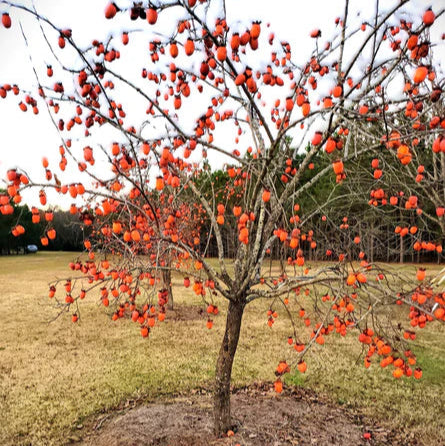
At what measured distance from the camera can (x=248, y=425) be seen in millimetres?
3883

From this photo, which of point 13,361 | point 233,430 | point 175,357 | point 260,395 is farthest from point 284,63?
point 13,361

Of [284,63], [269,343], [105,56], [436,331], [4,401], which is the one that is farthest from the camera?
[436,331]

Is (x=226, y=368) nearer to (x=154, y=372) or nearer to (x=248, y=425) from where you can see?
(x=248, y=425)

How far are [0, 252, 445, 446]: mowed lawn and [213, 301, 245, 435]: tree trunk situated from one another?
1.57 metres

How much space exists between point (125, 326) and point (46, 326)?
1952 millimetres

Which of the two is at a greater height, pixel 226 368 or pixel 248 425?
pixel 226 368

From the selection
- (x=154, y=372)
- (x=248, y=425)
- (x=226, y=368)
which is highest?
(x=226, y=368)

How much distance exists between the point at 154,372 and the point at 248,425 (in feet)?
7.66

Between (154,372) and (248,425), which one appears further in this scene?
(154,372)

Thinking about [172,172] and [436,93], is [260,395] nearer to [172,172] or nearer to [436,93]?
[172,172]

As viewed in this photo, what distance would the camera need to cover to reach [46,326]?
8.65 meters

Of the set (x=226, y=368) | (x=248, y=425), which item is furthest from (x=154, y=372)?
(x=226, y=368)

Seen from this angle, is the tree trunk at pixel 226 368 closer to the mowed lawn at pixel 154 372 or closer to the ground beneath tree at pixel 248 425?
the ground beneath tree at pixel 248 425

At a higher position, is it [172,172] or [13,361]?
[172,172]
